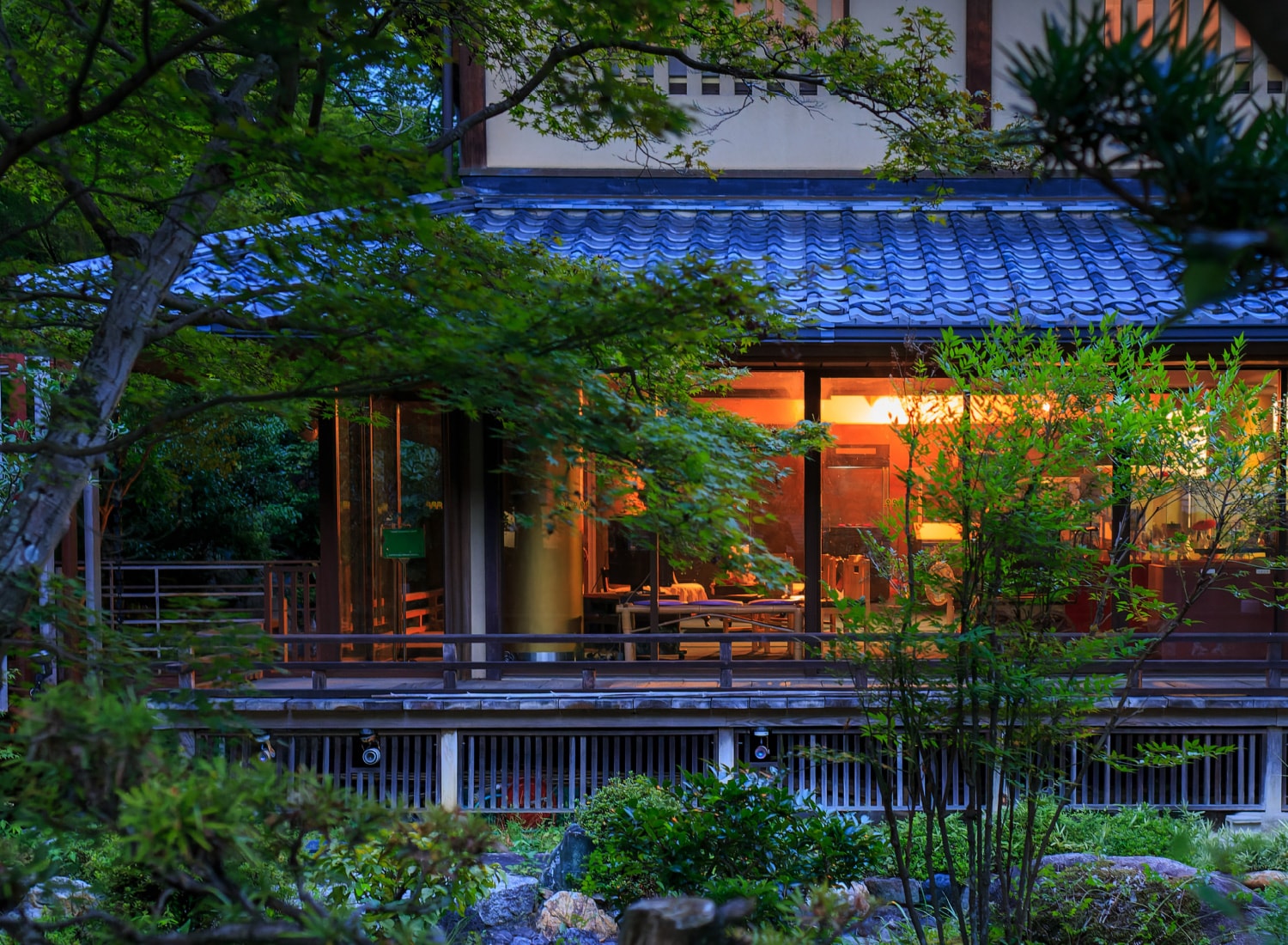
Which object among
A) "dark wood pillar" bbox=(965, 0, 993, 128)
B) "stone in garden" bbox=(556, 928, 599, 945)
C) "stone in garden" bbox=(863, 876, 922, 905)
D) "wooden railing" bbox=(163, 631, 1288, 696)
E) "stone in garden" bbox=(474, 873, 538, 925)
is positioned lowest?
"stone in garden" bbox=(863, 876, 922, 905)

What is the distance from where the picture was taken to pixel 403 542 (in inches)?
362

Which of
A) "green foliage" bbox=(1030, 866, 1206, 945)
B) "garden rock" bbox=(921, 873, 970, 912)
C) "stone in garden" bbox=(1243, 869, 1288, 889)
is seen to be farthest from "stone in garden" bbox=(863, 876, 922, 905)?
"stone in garden" bbox=(1243, 869, 1288, 889)

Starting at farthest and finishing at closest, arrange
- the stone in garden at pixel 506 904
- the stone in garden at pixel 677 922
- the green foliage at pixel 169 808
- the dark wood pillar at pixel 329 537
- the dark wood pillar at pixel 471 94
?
the dark wood pillar at pixel 471 94
the dark wood pillar at pixel 329 537
the stone in garden at pixel 506 904
the stone in garden at pixel 677 922
the green foliage at pixel 169 808

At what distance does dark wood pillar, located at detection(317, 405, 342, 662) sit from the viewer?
8.59 meters

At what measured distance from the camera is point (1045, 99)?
→ 123 cm

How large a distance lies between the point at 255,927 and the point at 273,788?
27 centimetres

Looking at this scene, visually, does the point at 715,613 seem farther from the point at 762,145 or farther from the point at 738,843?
the point at 738,843

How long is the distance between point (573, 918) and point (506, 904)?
382 mm

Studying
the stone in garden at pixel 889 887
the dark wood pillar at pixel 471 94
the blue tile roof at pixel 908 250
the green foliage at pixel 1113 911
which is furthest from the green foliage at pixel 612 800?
the dark wood pillar at pixel 471 94

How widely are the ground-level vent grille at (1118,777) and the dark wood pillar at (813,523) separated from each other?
1.24m

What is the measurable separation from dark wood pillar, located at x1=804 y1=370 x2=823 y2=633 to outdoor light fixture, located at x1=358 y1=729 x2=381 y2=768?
369 cm

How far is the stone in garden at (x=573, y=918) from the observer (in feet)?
17.0

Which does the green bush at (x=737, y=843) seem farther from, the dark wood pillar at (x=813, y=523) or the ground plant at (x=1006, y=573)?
the dark wood pillar at (x=813, y=523)

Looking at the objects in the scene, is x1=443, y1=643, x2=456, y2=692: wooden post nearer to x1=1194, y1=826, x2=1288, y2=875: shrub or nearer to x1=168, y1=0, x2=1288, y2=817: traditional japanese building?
x1=168, y1=0, x2=1288, y2=817: traditional japanese building
